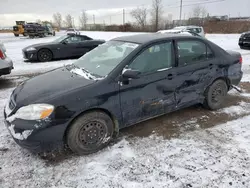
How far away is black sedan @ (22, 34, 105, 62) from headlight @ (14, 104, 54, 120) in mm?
7894

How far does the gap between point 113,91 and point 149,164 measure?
1077mm

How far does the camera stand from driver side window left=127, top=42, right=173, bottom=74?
10.7 feet

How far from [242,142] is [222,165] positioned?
74 centimetres

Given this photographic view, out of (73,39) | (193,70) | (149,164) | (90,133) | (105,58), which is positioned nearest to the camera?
(149,164)

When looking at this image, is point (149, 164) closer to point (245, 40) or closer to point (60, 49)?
point (60, 49)

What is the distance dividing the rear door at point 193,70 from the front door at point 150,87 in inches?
6.8

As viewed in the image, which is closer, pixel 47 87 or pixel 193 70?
pixel 47 87

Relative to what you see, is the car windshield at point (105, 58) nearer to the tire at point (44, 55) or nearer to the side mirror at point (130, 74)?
the side mirror at point (130, 74)

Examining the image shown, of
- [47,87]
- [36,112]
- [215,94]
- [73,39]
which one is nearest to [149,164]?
[36,112]

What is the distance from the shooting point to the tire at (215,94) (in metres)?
4.13

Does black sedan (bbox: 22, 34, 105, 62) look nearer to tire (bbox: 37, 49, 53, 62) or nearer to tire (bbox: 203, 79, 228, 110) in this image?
tire (bbox: 37, 49, 53, 62)

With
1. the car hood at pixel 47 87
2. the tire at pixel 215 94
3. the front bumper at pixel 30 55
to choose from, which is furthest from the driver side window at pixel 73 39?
the tire at pixel 215 94

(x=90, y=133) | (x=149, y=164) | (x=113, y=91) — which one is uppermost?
(x=113, y=91)

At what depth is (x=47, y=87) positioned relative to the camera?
118 inches
